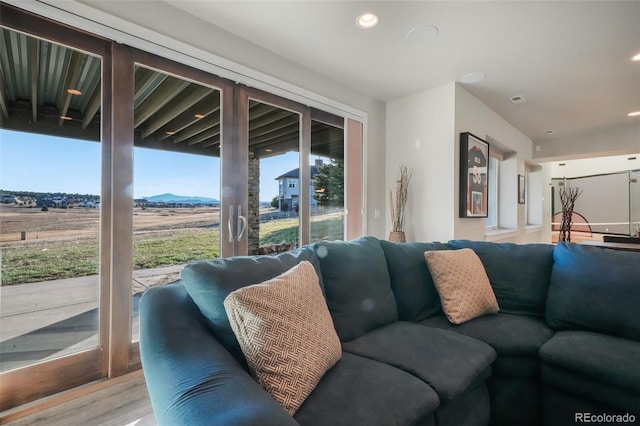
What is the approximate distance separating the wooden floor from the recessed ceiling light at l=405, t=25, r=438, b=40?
331 cm

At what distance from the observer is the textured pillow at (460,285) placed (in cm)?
185

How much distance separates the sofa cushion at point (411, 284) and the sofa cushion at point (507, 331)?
0.08m

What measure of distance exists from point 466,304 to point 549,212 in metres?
7.76

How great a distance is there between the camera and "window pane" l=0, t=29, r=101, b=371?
67.8 inches

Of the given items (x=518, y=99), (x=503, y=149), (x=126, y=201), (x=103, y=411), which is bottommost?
(x=103, y=411)

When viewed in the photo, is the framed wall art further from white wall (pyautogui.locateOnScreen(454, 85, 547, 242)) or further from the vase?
the vase

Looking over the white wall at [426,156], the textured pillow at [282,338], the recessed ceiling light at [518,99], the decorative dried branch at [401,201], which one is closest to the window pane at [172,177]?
the textured pillow at [282,338]

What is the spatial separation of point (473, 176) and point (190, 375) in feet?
12.8

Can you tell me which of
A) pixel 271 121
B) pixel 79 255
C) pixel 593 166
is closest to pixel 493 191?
pixel 271 121

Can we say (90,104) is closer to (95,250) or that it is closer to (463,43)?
(95,250)

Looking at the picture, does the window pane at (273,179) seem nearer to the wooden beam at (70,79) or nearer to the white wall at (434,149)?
the wooden beam at (70,79)

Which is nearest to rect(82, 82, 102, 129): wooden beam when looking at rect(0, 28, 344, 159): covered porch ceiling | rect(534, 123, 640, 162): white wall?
rect(0, 28, 344, 159): covered porch ceiling

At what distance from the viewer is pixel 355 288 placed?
167cm

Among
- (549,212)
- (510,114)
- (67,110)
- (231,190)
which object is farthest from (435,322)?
(549,212)
